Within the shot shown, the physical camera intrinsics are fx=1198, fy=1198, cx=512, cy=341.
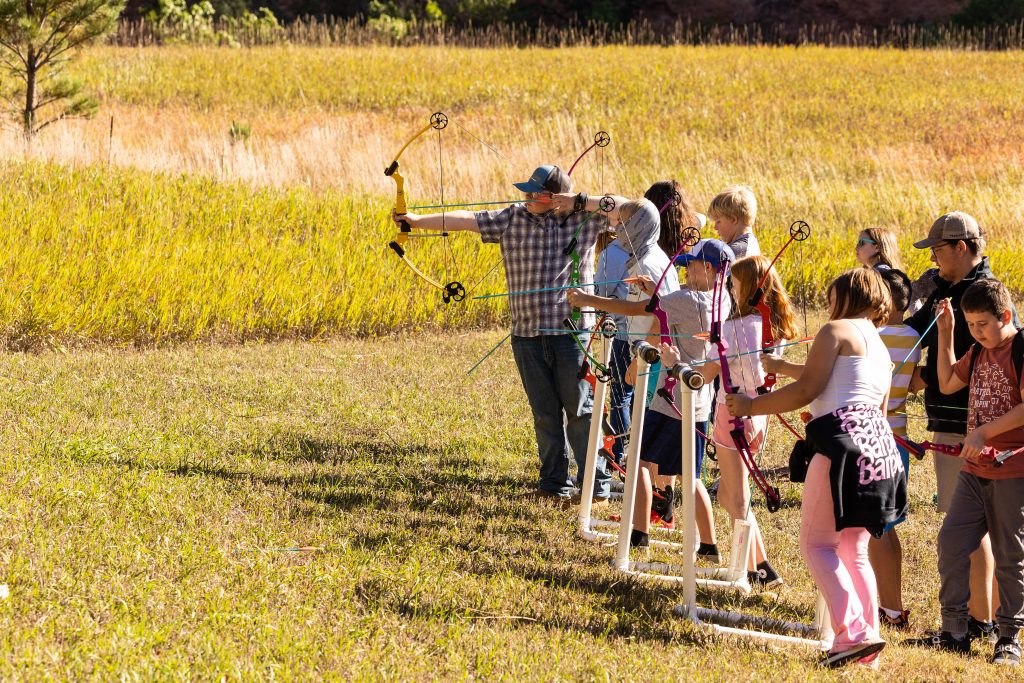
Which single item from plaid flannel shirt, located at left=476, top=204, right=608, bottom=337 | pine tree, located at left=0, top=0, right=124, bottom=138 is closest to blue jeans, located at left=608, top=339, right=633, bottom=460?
plaid flannel shirt, located at left=476, top=204, right=608, bottom=337

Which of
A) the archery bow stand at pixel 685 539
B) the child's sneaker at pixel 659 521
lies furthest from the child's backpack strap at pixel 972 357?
the child's sneaker at pixel 659 521

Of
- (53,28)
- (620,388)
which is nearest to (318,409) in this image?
(620,388)

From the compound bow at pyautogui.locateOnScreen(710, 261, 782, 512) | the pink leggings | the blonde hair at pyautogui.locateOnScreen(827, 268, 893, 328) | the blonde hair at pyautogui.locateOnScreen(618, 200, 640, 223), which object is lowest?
the pink leggings

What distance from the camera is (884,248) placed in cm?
563

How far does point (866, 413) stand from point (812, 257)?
11.3 m

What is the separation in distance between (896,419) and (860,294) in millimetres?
1065

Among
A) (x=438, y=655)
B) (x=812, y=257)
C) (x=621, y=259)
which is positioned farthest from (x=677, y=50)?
(x=438, y=655)

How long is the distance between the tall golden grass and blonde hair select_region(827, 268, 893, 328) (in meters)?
7.79

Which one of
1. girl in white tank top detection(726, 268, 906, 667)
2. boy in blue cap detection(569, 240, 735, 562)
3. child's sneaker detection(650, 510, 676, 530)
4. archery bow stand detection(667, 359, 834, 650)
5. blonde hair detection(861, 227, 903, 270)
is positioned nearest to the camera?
girl in white tank top detection(726, 268, 906, 667)

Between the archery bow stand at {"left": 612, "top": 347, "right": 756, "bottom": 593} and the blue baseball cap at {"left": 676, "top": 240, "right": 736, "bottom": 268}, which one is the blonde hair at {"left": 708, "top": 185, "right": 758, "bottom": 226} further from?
the archery bow stand at {"left": 612, "top": 347, "right": 756, "bottom": 593}

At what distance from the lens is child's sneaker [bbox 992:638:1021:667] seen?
471 cm

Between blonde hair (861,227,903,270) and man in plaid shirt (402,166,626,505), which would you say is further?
man in plaid shirt (402,166,626,505)

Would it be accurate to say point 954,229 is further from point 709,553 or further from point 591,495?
point 591,495

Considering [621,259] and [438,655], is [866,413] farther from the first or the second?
[621,259]
